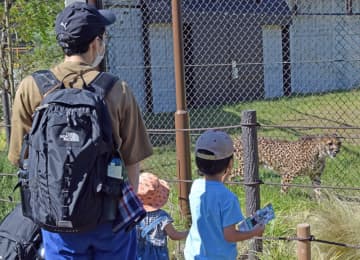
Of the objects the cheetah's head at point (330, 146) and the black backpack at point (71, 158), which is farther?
the cheetah's head at point (330, 146)

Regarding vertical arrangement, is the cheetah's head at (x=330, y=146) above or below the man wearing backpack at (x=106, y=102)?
below

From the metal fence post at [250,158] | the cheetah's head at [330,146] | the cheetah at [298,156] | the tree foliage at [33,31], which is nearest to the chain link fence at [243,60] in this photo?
the tree foliage at [33,31]

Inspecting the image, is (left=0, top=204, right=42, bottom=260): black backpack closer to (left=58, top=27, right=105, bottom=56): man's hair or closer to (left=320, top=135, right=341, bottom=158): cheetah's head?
(left=58, top=27, right=105, bottom=56): man's hair

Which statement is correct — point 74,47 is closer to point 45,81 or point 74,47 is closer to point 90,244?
point 45,81

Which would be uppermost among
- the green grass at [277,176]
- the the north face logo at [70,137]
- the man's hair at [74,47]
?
the man's hair at [74,47]

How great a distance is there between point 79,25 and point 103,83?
24 cm

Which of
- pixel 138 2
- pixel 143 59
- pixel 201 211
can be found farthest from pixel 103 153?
pixel 143 59

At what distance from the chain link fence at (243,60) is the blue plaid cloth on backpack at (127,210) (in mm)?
7478

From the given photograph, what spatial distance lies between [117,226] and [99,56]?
0.69 m

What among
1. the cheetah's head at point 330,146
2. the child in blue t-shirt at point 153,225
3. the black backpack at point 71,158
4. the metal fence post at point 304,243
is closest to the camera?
the black backpack at point 71,158

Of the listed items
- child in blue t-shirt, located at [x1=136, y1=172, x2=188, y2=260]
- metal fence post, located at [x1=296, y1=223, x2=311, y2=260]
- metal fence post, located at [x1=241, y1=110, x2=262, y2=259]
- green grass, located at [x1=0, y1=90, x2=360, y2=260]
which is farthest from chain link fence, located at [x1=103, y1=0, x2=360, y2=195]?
child in blue t-shirt, located at [x1=136, y1=172, x2=188, y2=260]

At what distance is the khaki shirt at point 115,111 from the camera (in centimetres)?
251

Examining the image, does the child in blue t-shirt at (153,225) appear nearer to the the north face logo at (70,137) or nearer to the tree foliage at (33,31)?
the the north face logo at (70,137)

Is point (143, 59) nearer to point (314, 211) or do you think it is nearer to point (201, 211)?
point (314, 211)
